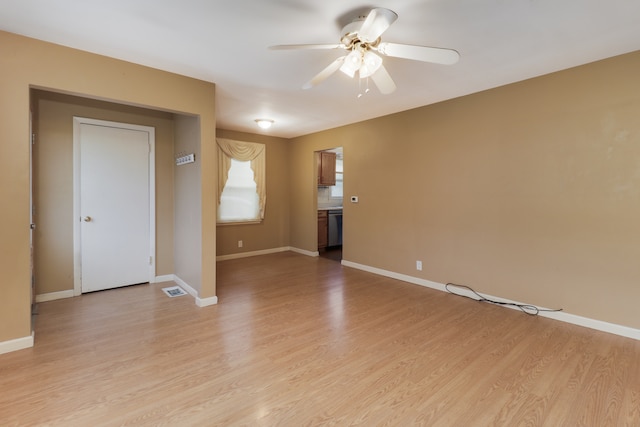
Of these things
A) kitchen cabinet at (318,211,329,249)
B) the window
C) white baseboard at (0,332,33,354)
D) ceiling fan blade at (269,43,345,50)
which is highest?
Answer: ceiling fan blade at (269,43,345,50)

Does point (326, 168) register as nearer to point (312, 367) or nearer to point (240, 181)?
point (240, 181)

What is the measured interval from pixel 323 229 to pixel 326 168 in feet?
4.19

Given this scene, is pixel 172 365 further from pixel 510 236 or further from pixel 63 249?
pixel 510 236

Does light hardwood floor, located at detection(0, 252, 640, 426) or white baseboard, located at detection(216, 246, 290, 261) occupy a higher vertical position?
white baseboard, located at detection(216, 246, 290, 261)

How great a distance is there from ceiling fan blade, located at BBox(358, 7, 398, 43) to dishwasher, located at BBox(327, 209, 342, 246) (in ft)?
15.5

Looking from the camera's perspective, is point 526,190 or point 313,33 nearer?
point 313,33

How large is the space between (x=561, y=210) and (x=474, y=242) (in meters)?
0.91

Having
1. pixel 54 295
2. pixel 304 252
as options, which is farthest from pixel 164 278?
pixel 304 252

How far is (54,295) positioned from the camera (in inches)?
137

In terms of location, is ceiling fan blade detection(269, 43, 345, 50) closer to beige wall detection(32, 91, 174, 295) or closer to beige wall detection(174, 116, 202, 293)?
beige wall detection(174, 116, 202, 293)

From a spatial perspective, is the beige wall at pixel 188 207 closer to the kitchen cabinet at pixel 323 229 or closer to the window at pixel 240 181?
the window at pixel 240 181

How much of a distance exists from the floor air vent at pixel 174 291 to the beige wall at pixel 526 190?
2.79 meters

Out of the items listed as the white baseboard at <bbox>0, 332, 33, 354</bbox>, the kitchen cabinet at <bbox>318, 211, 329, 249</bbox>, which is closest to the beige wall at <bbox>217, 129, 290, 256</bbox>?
the kitchen cabinet at <bbox>318, 211, 329, 249</bbox>

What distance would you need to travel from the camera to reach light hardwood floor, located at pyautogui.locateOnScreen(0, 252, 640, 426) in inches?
68.2
